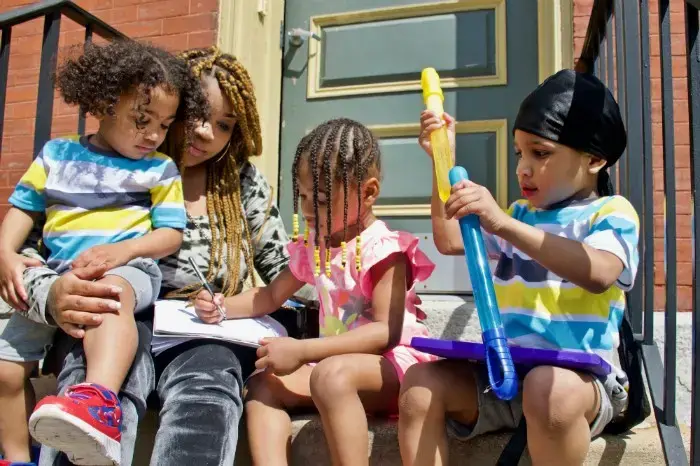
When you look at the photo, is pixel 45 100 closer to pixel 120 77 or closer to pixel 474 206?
pixel 120 77

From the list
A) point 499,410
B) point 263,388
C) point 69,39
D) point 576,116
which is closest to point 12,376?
point 263,388

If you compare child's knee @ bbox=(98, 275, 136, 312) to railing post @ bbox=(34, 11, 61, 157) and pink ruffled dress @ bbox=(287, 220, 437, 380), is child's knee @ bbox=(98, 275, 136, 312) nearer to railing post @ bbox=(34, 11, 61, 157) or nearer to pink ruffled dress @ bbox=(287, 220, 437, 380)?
pink ruffled dress @ bbox=(287, 220, 437, 380)

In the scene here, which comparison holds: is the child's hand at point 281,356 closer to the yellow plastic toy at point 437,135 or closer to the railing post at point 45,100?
the yellow plastic toy at point 437,135

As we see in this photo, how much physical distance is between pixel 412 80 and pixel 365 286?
5.98 ft

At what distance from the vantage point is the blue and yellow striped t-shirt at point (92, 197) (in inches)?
72.4

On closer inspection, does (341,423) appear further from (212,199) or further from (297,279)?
(212,199)

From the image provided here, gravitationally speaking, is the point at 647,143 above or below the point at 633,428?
above

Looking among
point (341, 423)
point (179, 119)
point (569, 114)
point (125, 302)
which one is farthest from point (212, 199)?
point (569, 114)

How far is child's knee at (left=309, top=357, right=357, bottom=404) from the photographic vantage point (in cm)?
151

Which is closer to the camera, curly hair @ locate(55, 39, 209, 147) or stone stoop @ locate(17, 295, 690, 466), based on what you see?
stone stoop @ locate(17, 295, 690, 466)

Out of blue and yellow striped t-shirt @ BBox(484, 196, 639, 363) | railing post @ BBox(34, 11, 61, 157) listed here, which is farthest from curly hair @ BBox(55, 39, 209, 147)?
blue and yellow striped t-shirt @ BBox(484, 196, 639, 363)

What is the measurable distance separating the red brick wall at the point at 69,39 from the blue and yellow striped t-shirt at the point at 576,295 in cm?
237

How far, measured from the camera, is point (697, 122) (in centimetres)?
139

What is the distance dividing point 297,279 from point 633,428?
97 centimetres
